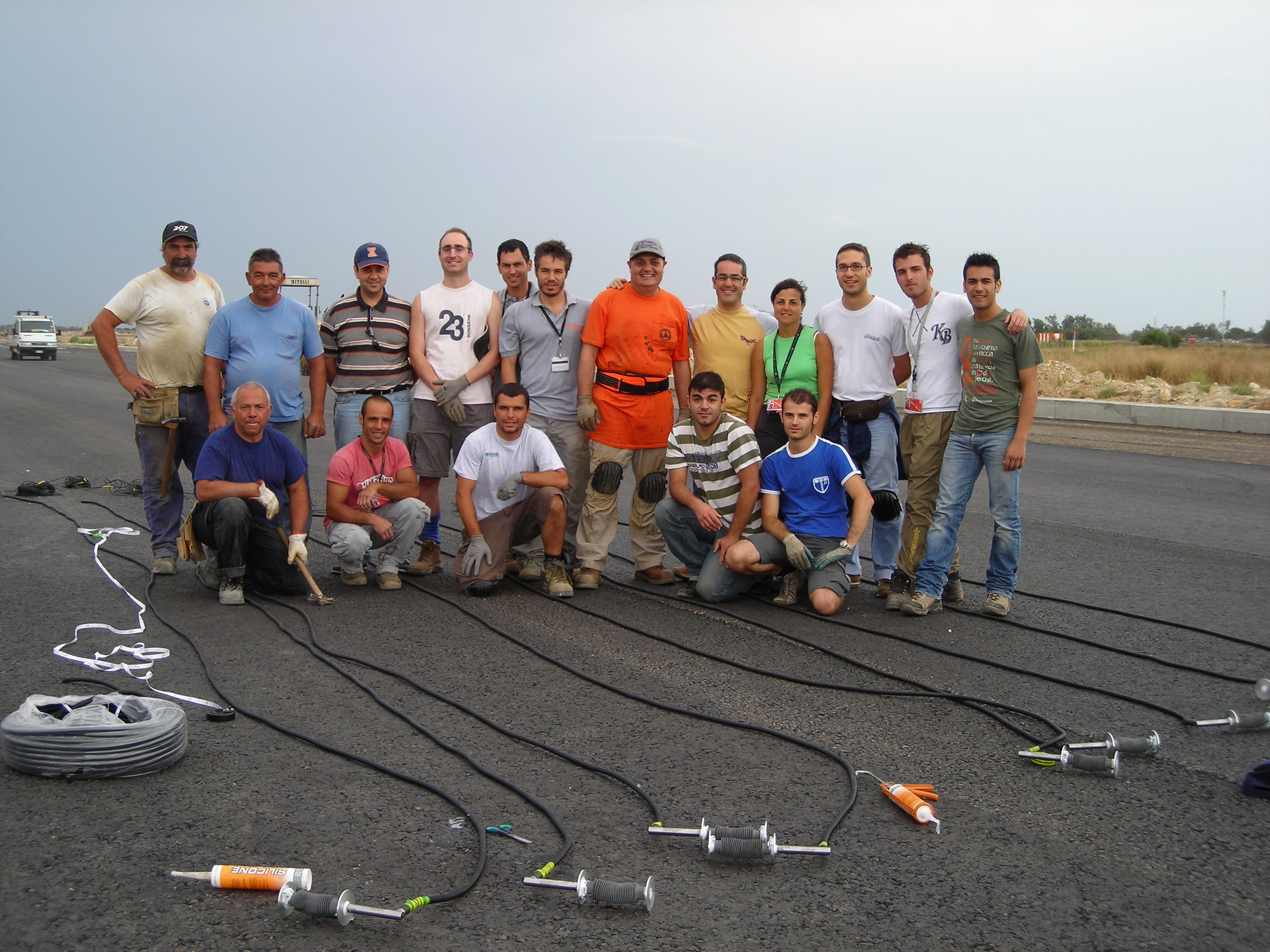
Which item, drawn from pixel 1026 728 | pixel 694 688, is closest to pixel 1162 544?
pixel 1026 728

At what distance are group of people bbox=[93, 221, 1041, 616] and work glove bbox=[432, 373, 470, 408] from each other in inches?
0.8

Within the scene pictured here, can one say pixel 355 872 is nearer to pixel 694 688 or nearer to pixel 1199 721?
pixel 694 688

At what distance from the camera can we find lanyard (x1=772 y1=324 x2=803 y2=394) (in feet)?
21.9

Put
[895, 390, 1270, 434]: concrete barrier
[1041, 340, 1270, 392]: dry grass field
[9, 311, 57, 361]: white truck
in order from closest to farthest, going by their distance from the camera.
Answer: [895, 390, 1270, 434]: concrete barrier
[1041, 340, 1270, 392]: dry grass field
[9, 311, 57, 361]: white truck

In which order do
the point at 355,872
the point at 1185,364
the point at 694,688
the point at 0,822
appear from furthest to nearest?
the point at 1185,364 < the point at 694,688 < the point at 0,822 < the point at 355,872

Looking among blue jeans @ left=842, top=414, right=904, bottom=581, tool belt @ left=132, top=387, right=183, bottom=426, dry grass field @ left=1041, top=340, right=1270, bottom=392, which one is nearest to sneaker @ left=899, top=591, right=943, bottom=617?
blue jeans @ left=842, top=414, right=904, bottom=581

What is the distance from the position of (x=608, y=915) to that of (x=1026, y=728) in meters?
2.25

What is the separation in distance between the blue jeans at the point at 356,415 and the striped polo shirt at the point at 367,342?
Result: 57 millimetres

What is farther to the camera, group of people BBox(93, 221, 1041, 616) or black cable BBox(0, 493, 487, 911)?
group of people BBox(93, 221, 1041, 616)

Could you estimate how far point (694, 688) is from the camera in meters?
4.75

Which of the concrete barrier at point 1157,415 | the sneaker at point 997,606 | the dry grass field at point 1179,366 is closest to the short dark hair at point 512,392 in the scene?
the sneaker at point 997,606

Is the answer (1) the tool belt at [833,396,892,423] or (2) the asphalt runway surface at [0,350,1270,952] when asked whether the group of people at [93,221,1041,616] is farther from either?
(2) the asphalt runway surface at [0,350,1270,952]

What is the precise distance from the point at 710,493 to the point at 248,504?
2976 mm

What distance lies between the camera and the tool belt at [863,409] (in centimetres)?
646
